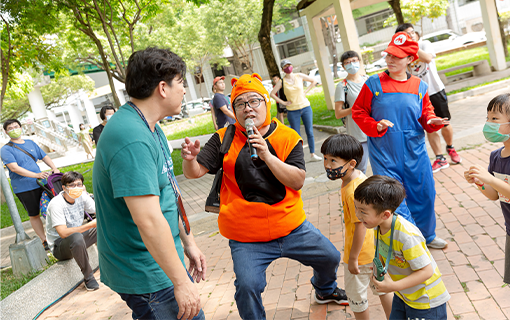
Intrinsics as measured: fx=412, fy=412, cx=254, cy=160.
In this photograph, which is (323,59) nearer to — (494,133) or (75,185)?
→ (75,185)

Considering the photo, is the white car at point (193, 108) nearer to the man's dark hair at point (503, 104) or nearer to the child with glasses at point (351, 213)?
the child with glasses at point (351, 213)

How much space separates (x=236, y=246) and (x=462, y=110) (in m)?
8.88

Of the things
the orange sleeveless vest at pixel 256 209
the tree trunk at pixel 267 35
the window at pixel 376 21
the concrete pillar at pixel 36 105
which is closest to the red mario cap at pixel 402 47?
the orange sleeveless vest at pixel 256 209

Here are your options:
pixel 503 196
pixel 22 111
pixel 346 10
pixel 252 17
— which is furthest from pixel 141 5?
pixel 22 111

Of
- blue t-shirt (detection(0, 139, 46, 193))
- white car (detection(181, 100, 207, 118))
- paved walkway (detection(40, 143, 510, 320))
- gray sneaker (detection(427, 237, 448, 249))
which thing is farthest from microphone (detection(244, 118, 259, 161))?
white car (detection(181, 100, 207, 118))

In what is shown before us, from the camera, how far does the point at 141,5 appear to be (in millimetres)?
11977

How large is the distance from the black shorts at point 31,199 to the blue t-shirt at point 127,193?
531 centimetres

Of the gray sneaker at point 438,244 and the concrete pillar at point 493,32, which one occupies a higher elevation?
the concrete pillar at point 493,32

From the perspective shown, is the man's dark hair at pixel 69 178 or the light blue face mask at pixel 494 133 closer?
the light blue face mask at pixel 494 133

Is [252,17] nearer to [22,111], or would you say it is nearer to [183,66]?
[22,111]

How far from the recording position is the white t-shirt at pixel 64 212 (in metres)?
5.00

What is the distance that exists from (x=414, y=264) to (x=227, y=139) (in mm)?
1571

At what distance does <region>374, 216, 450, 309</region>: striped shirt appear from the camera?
2.18 meters

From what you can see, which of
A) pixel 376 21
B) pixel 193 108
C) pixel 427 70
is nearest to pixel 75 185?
pixel 427 70
